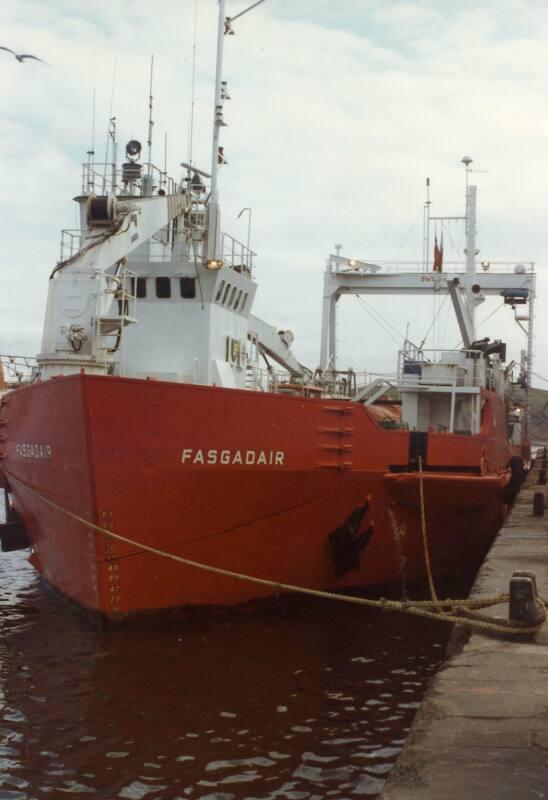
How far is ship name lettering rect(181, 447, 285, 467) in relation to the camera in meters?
11.3

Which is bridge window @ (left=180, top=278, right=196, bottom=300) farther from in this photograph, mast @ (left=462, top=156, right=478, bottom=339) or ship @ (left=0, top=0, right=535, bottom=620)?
mast @ (left=462, top=156, right=478, bottom=339)

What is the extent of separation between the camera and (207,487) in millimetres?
11461

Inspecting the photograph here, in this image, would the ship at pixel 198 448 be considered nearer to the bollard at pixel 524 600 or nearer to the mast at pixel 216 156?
the mast at pixel 216 156

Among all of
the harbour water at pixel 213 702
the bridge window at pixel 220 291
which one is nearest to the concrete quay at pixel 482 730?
the harbour water at pixel 213 702

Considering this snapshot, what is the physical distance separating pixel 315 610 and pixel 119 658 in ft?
11.3

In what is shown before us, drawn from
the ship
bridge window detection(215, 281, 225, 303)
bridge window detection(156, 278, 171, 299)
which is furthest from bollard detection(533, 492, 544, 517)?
bridge window detection(156, 278, 171, 299)

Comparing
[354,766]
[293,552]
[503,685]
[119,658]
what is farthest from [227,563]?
[503,685]

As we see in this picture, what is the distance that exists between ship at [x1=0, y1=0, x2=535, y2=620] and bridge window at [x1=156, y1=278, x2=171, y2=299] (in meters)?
0.02

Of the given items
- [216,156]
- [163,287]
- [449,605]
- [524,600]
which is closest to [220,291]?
[163,287]

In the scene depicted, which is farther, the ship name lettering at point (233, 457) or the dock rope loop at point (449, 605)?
A: the ship name lettering at point (233, 457)

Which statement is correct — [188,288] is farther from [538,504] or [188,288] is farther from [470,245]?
[470,245]

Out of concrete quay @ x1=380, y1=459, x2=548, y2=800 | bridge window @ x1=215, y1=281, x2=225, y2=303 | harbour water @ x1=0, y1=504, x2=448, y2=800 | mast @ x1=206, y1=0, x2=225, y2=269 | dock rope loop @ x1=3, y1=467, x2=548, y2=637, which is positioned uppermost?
mast @ x1=206, y1=0, x2=225, y2=269

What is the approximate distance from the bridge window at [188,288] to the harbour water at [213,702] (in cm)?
531

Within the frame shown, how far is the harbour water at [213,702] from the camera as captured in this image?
23.1 ft
